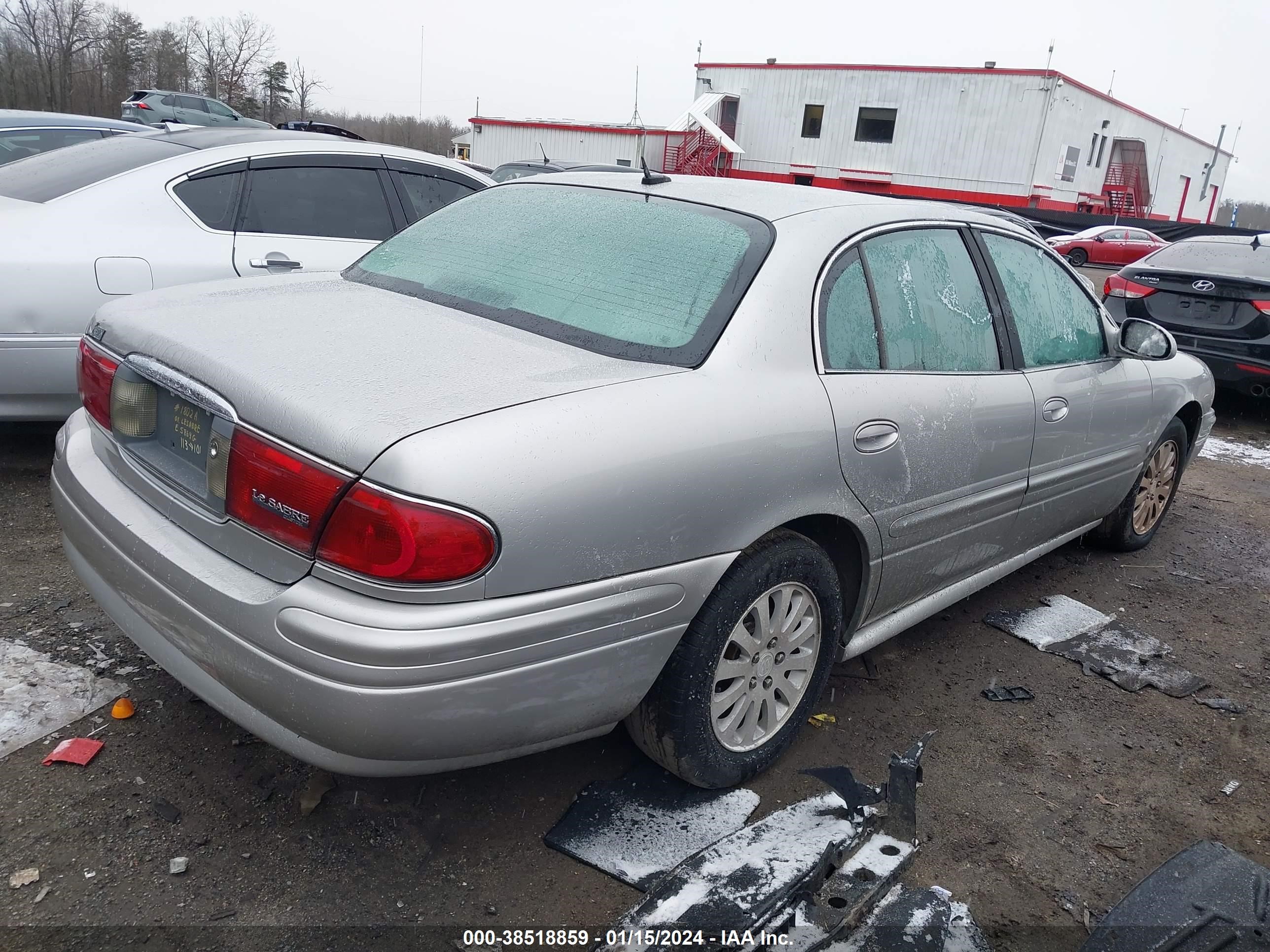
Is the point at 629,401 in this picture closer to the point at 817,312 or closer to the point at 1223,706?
the point at 817,312

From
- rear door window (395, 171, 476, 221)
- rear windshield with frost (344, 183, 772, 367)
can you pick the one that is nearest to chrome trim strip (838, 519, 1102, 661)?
rear windshield with frost (344, 183, 772, 367)

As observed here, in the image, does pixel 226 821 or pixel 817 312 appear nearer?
pixel 226 821

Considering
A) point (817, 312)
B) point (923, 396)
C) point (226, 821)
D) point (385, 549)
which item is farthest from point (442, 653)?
point (923, 396)

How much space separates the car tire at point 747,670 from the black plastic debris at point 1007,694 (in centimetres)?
87

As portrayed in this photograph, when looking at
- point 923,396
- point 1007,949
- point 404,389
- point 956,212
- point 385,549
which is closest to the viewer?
point 385,549

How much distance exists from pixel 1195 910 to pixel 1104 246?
1018 inches

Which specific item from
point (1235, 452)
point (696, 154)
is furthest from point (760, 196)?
point (696, 154)

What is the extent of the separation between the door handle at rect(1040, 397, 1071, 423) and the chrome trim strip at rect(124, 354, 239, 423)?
2.64 m

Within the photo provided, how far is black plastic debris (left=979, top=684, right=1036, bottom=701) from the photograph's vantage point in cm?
330

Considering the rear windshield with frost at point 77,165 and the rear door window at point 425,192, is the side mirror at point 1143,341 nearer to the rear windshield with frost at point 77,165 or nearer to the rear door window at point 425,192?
the rear door window at point 425,192

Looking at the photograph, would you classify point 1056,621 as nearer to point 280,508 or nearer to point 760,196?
point 760,196

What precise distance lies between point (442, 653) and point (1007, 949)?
4.79 ft

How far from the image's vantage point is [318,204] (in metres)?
4.73

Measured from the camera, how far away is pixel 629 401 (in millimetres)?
2051
